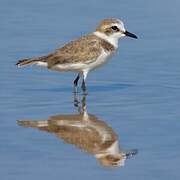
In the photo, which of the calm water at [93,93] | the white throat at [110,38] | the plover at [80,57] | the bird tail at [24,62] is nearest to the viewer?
the calm water at [93,93]

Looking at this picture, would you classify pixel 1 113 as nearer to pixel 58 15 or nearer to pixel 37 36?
pixel 37 36

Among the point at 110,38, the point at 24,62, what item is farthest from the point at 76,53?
the point at 24,62

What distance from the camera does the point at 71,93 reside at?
34.3 ft

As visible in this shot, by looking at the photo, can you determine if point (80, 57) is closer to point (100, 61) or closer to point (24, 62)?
point (100, 61)

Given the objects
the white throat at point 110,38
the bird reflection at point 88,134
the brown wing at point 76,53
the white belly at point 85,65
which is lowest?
the bird reflection at point 88,134

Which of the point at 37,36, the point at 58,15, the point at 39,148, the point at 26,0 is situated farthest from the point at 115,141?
the point at 26,0

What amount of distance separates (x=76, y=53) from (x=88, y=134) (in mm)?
2382

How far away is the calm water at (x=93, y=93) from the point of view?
7551 millimetres

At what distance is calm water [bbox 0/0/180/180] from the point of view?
755cm

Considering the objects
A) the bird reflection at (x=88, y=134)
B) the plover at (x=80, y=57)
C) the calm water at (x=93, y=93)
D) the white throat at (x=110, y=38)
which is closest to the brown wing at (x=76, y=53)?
the plover at (x=80, y=57)

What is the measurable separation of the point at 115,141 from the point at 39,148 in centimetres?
79

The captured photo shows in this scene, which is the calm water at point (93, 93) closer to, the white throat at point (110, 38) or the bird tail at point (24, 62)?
the bird tail at point (24, 62)

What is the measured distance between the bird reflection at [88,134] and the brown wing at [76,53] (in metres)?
1.16

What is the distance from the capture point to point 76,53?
10.8m
